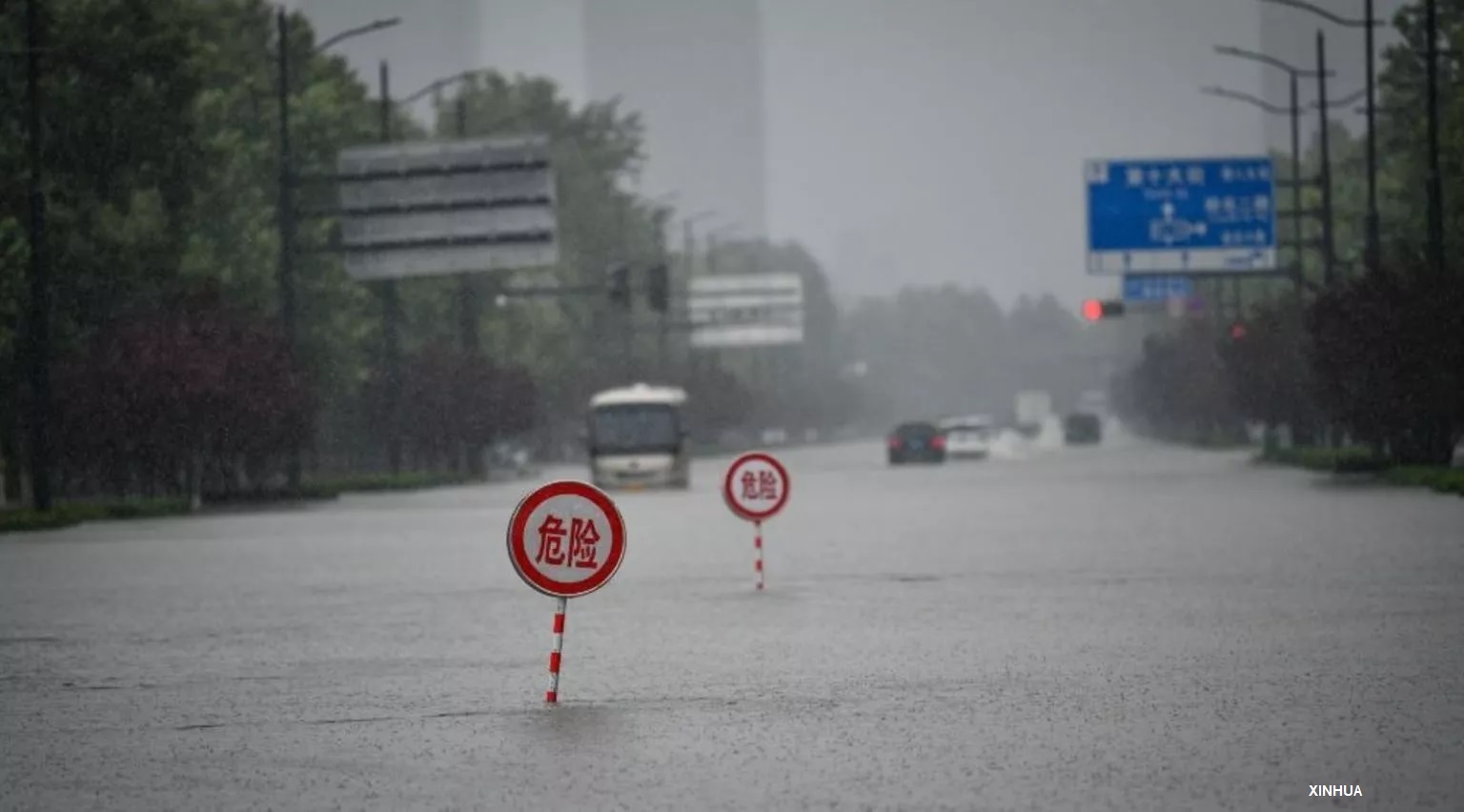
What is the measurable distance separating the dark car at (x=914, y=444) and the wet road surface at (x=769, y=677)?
182 feet

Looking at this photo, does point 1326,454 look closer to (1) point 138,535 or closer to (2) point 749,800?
(1) point 138,535

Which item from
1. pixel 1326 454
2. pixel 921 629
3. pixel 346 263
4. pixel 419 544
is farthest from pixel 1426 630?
pixel 1326 454

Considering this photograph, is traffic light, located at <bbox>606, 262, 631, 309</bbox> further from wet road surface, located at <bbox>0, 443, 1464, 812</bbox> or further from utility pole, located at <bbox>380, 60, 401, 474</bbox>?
wet road surface, located at <bbox>0, 443, 1464, 812</bbox>

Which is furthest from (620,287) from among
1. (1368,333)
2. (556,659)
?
(556,659)

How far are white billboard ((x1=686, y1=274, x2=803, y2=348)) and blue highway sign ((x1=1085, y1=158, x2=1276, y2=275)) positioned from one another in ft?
198

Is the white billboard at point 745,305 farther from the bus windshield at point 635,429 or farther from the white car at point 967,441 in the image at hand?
the bus windshield at point 635,429

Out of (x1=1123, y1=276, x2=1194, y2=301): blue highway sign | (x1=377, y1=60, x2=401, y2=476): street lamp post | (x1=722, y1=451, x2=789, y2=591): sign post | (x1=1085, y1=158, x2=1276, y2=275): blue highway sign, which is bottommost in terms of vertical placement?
(x1=722, y1=451, x2=789, y2=591): sign post

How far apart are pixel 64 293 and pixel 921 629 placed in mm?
41441

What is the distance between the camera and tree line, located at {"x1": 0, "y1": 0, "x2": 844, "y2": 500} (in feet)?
182

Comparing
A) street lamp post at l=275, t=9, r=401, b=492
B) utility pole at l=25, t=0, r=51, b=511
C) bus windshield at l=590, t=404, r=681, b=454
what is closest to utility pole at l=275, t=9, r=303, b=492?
street lamp post at l=275, t=9, r=401, b=492

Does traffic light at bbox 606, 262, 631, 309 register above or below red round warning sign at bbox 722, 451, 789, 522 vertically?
above

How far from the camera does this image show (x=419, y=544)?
3678 cm

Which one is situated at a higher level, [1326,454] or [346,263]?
[346,263]

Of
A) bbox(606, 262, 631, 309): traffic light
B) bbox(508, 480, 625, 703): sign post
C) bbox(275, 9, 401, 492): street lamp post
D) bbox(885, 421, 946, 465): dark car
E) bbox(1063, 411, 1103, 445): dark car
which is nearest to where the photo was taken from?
bbox(508, 480, 625, 703): sign post
